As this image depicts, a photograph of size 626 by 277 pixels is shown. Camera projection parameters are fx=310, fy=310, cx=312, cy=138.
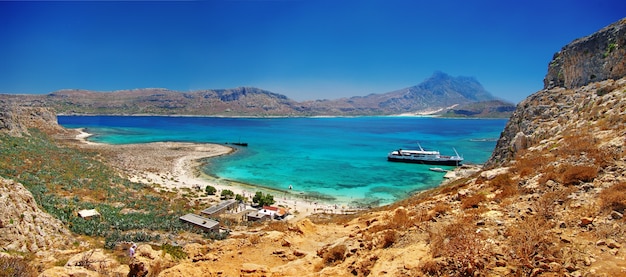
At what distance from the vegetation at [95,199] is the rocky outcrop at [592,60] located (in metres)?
33.3

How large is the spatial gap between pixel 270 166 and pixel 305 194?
20080 millimetres

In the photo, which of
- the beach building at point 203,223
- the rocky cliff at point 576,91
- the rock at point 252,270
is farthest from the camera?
the beach building at point 203,223

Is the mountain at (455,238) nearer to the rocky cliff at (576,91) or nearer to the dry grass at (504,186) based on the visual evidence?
the dry grass at (504,186)

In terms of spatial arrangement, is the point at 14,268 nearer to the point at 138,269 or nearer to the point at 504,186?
the point at 138,269

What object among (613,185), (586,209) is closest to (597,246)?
(586,209)

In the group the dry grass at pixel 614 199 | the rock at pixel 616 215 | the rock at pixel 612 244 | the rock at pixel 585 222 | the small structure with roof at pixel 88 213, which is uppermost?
the dry grass at pixel 614 199

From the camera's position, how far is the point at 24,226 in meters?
12.3

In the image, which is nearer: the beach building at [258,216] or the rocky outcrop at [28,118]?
the beach building at [258,216]

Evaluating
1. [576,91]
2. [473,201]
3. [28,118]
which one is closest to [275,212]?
[473,201]

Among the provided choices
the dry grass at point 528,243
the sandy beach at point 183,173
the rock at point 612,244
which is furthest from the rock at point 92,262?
the sandy beach at point 183,173

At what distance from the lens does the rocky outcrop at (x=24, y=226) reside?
11250 mm

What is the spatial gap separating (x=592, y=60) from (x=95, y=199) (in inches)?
1708

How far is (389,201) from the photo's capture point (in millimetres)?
37812

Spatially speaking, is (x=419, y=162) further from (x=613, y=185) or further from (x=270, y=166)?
(x=613, y=185)
